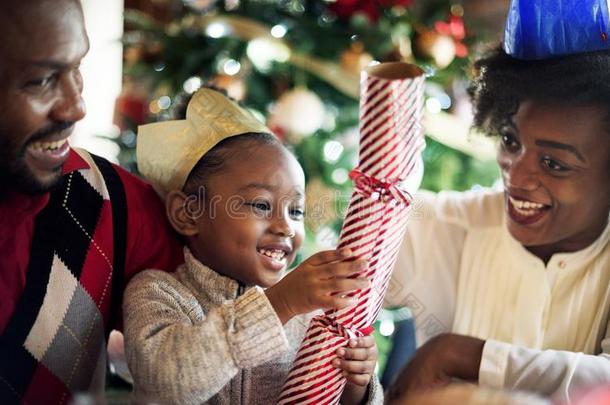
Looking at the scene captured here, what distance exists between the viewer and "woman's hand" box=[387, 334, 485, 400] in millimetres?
1462

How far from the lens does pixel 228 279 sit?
1.41 meters

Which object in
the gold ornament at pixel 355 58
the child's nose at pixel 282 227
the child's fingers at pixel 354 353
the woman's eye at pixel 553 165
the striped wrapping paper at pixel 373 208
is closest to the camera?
the striped wrapping paper at pixel 373 208

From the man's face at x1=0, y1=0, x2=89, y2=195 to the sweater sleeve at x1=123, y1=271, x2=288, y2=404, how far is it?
11.3 inches

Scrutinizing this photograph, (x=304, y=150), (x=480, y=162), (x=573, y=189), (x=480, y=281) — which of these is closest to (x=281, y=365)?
(x=480, y=281)

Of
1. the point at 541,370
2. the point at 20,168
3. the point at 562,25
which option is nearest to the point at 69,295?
the point at 20,168

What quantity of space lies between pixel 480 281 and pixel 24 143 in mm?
983

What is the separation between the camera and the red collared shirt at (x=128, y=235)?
1.22m

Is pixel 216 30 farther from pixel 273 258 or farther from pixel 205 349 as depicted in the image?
pixel 205 349

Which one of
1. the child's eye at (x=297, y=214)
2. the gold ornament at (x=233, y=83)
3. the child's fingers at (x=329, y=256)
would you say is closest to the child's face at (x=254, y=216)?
the child's eye at (x=297, y=214)

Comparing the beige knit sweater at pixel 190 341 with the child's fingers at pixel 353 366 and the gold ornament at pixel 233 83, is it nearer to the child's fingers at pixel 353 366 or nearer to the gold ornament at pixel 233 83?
the child's fingers at pixel 353 366

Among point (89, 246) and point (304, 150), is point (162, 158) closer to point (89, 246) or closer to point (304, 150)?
point (89, 246)

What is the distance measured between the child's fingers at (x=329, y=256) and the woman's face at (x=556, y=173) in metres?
0.53

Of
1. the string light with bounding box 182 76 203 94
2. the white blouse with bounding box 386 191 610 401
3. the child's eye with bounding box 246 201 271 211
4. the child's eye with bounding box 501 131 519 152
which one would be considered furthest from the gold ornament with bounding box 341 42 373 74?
the child's eye with bounding box 246 201 271 211

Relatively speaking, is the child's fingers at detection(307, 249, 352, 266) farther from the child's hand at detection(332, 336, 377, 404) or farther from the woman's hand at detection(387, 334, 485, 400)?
the woman's hand at detection(387, 334, 485, 400)
